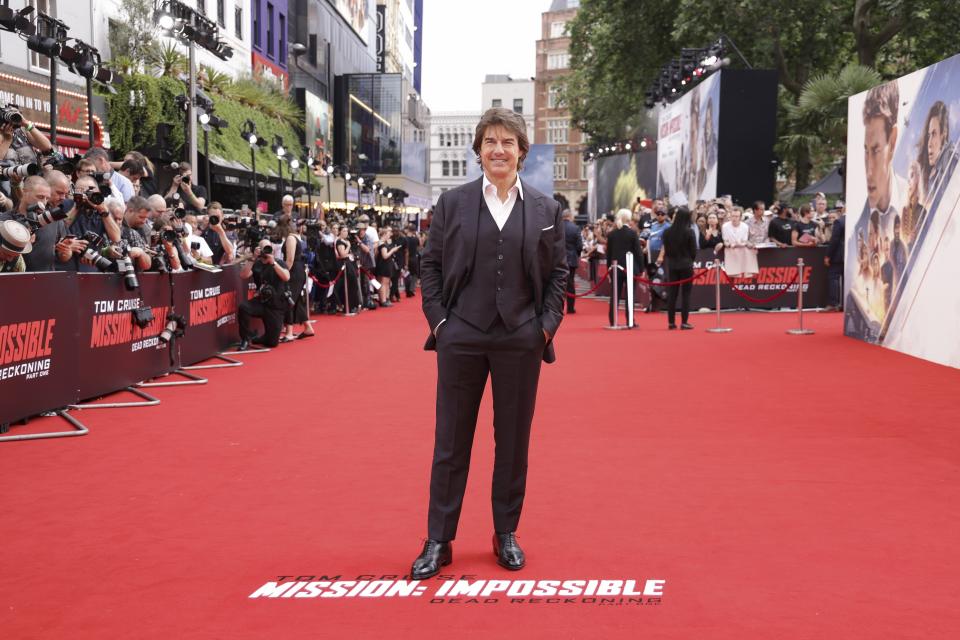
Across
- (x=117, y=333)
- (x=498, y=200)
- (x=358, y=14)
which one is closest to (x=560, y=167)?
(x=358, y=14)

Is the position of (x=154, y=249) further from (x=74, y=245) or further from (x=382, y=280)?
(x=382, y=280)

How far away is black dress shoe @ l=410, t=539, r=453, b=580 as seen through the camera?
4.52 m

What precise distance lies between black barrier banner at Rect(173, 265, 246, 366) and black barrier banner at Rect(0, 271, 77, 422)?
2.65 meters

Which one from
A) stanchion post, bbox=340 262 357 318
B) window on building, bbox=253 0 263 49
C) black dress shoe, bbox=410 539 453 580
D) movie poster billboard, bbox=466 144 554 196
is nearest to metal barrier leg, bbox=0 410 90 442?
black dress shoe, bbox=410 539 453 580

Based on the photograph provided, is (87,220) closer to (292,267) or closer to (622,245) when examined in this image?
(292,267)

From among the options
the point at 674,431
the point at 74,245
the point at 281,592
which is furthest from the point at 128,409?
the point at 281,592

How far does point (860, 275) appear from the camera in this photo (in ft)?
49.1

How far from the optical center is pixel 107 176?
373 inches

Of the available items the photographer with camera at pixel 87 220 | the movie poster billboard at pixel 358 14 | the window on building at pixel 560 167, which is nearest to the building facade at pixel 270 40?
the movie poster billboard at pixel 358 14

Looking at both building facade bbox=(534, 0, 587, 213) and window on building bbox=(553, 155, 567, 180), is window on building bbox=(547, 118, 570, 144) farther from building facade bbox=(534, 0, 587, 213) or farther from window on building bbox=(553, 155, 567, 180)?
window on building bbox=(553, 155, 567, 180)

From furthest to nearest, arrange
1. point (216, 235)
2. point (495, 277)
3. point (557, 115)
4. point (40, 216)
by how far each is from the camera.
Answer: point (557, 115)
point (216, 235)
point (40, 216)
point (495, 277)

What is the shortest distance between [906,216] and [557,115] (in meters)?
112

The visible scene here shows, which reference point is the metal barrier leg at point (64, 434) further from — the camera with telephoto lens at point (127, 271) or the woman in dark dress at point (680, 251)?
the woman in dark dress at point (680, 251)

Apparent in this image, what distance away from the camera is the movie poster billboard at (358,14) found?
59781 mm
